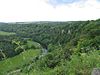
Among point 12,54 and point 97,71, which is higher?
point 97,71

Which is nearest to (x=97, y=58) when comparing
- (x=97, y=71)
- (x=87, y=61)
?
(x=87, y=61)

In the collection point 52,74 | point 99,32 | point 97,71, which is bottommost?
point 99,32

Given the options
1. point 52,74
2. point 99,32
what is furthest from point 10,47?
point 52,74

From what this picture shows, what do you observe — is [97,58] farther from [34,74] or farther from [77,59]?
[34,74]

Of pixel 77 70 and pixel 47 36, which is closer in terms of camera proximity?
pixel 77 70

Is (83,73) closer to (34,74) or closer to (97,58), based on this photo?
(97,58)

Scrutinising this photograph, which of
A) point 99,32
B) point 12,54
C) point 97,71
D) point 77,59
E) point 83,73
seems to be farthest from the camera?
point 12,54

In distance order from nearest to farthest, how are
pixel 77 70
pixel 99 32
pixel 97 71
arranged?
pixel 97 71 → pixel 77 70 → pixel 99 32

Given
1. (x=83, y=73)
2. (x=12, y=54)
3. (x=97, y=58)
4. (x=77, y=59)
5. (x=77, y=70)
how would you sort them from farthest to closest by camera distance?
(x=12, y=54), (x=77, y=59), (x=97, y=58), (x=77, y=70), (x=83, y=73)

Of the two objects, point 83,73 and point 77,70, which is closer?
point 83,73
